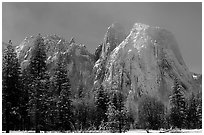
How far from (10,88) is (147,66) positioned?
69.9m

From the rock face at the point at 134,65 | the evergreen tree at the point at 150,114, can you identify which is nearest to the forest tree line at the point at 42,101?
the evergreen tree at the point at 150,114

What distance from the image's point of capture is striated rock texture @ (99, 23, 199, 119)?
8988 cm

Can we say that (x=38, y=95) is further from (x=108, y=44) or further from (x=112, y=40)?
(x=112, y=40)

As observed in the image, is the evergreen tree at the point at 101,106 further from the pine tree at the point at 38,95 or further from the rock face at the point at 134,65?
the rock face at the point at 134,65

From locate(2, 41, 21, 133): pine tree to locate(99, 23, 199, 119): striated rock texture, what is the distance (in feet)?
182

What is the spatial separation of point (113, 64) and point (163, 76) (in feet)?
53.0

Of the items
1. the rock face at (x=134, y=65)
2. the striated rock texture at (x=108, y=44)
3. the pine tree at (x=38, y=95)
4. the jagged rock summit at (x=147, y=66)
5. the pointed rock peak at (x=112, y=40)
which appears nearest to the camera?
the pine tree at (x=38, y=95)

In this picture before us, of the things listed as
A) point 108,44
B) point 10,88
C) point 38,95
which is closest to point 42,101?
point 38,95

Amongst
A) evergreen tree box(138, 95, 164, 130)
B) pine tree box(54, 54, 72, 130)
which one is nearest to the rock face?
evergreen tree box(138, 95, 164, 130)

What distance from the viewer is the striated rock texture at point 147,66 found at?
89.9 m

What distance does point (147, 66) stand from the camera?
98062mm

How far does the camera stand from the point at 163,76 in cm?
9519

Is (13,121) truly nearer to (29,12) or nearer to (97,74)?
(29,12)

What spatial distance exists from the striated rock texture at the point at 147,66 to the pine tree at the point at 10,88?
5558 centimetres
